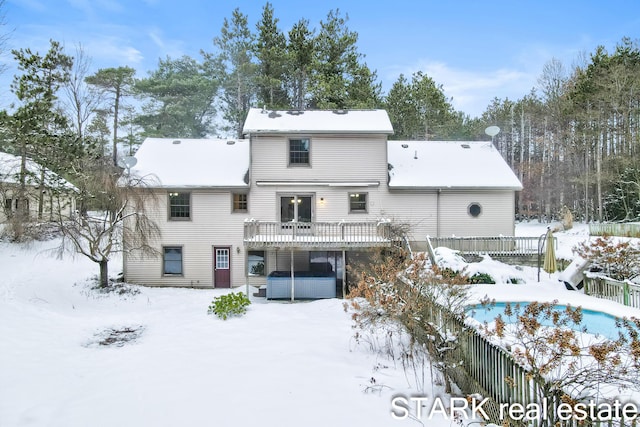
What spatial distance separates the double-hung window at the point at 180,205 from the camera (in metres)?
17.0

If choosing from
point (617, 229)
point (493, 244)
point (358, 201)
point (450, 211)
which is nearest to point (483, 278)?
point (493, 244)

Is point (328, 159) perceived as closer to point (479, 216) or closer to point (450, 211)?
point (450, 211)

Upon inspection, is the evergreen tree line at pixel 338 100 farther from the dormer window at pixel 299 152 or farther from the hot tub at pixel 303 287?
the hot tub at pixel 303 287

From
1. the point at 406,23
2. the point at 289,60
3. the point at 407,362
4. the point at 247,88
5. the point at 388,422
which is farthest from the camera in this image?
the point at 406,23

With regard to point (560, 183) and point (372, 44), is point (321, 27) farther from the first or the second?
point (560, 183)

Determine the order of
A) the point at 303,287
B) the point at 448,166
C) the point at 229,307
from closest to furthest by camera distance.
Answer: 1. the point at 229,307
2. the point at 303,287
3. the point at 448,166

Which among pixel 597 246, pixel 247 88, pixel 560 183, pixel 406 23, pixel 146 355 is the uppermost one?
pixel 406 23

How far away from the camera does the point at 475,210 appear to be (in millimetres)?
17344

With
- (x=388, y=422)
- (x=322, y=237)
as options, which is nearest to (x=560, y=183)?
(x=322, y=237)

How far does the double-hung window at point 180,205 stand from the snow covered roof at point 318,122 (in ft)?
13.5

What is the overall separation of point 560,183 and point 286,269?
28.0 metres

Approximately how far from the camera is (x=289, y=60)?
29203mm

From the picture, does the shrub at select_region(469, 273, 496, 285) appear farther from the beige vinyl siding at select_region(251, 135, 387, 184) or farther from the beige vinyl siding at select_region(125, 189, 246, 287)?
the beige vinyl siding at select_region(125, 189, 246, 287)

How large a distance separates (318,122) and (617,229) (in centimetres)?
1626
